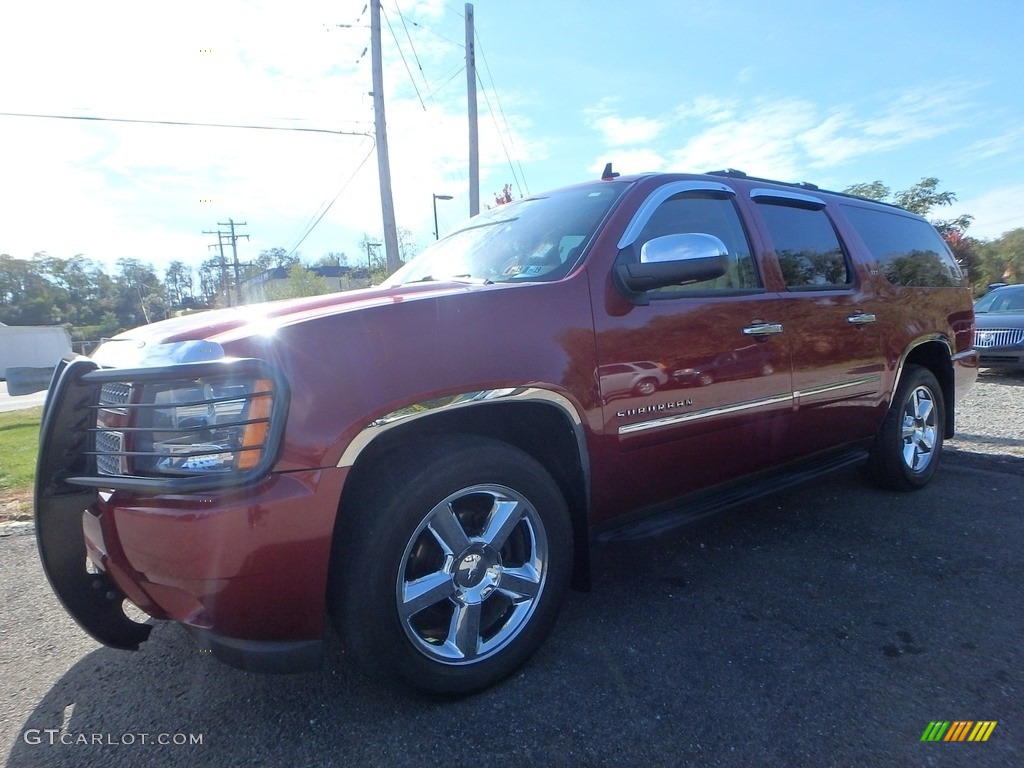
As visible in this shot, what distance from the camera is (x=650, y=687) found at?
2.28 m

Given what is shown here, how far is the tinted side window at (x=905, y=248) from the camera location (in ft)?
13.4

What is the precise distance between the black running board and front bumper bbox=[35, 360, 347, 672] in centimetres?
122

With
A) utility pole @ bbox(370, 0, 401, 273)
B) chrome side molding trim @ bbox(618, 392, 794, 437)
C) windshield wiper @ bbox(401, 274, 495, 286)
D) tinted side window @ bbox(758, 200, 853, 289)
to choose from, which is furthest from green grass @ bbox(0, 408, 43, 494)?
utility pole @ bbox(370, 0, 401, 273)

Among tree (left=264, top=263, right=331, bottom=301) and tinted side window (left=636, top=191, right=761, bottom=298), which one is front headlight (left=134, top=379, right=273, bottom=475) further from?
tree (left=264, top=263, right=331, bottom=301)

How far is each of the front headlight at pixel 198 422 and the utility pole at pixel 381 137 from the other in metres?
12.0

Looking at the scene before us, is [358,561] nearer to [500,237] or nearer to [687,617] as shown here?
[687,617]

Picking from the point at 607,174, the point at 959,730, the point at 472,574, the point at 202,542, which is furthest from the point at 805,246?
the point at 202,542

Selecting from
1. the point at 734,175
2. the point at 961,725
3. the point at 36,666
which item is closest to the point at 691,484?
the point at 961,725

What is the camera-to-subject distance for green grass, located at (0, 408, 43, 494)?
18.5ft

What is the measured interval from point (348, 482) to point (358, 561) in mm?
250

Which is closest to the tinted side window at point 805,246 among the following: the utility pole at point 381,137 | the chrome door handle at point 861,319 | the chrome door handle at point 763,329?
the chrome door handle at point 861,319

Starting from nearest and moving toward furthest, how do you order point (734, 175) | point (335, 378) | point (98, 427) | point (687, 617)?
point (335, 378)
point (98, 427)
point (687, 617)
point (734, 175)

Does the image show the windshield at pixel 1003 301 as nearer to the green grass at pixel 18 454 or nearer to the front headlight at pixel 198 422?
the front headlight at pixel 198 422

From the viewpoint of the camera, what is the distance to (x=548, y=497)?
2.32m
